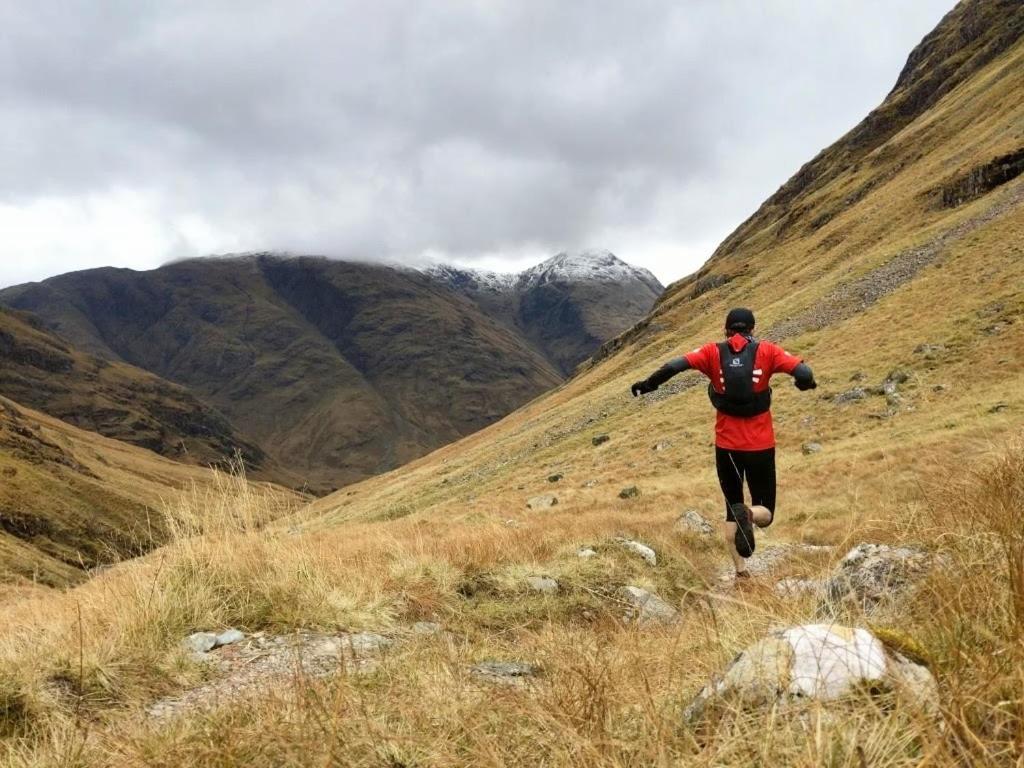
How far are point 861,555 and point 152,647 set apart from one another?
489 cm

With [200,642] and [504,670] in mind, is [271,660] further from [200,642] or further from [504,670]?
[504,670]

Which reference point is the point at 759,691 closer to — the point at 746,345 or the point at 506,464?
the point at 746,345

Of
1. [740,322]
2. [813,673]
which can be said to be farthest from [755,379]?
[813,673]

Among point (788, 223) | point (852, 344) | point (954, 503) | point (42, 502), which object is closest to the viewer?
point (954, 503)

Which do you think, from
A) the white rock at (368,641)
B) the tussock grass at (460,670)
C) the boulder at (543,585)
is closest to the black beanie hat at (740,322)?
the tussock grass at (460,670)

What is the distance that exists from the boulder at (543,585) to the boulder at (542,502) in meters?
14.8

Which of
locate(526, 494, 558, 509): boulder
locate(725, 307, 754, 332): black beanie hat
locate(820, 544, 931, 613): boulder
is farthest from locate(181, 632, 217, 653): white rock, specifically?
locate(526, 494, 558, 509): boulder

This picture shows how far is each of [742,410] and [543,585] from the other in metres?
2.76

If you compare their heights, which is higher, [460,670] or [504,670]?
[460,670]

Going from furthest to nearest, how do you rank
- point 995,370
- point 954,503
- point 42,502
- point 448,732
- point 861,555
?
point 42,502 → point 995,370 → point 861,555 → point 954,503 → point 448,732

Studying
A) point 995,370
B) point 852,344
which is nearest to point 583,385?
point 852,344

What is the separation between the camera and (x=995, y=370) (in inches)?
840

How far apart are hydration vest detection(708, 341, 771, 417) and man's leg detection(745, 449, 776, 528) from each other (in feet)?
1.61

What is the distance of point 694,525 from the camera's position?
10.6 m
